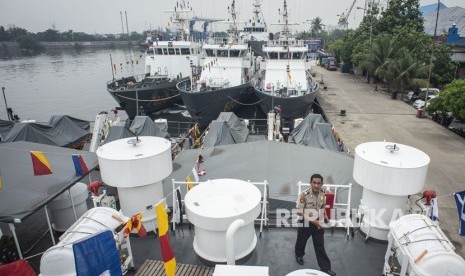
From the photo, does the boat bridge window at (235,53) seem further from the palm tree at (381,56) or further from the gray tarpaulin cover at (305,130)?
the gray tarpaulin cover at (305,130)

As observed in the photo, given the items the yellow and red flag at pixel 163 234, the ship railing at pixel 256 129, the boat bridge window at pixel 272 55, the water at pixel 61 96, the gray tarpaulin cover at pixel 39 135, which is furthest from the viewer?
the water at pixel 61 96

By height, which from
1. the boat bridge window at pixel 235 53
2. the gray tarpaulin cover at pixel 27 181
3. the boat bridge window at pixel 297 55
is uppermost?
the boat bridge window at pixel 235 53

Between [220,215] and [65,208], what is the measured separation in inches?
163

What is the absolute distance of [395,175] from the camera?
5965mm

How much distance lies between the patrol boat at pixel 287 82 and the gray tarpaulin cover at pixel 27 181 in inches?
771

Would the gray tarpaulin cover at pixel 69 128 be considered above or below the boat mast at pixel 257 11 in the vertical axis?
below

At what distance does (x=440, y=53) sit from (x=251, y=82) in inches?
734

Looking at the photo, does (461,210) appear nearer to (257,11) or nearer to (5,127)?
(5,127)

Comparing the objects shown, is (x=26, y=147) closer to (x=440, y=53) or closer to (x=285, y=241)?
(x=285, y=241)

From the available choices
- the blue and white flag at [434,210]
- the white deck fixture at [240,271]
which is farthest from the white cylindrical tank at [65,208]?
the blue and white flag at [434,210]

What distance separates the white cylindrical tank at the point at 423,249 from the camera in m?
4.35

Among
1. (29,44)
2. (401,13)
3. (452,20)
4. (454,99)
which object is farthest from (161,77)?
(29,44)

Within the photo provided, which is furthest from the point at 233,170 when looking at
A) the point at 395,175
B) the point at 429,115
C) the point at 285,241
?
the point at 429,115

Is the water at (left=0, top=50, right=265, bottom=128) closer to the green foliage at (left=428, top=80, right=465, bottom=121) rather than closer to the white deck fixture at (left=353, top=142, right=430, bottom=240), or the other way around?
the green foliage at (left=428, top=80, right=465, bottom=121)
